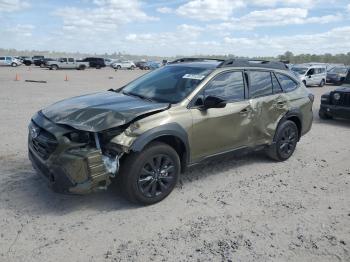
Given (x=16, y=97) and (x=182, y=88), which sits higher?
(x=182, y=88)

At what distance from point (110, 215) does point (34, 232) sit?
845 millimetres

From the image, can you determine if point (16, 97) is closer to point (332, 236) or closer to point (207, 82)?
point (207, 82)

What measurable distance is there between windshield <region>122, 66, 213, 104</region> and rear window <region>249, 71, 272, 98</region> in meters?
0.87

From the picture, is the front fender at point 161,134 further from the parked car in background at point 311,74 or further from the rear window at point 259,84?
the parked car in background at point 311,74

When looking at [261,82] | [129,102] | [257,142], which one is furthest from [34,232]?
[261,82]

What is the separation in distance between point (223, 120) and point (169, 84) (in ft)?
3.15

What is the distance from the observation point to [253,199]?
4648 millimetres

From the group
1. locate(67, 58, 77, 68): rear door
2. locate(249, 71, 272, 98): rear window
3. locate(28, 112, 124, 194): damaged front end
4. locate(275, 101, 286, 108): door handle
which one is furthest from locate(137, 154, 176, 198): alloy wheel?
locate(67, 58, 77, 68): rear door

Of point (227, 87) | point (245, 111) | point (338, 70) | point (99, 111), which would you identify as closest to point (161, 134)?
point (99, 111)

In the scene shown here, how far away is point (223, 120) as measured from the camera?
194 inches

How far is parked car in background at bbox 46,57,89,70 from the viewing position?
4488 centimetres

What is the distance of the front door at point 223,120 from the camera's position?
468 cm

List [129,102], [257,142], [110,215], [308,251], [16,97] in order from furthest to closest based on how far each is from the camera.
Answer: [16,97], [257,142], [129,102], [110,215], [308,251]

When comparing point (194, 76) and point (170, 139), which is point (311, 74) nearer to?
point (194, 76)
